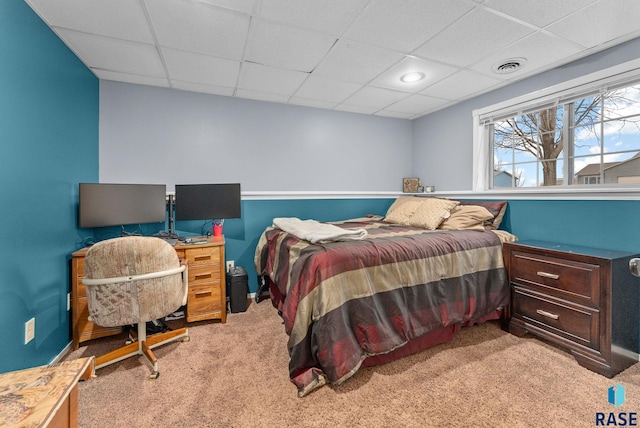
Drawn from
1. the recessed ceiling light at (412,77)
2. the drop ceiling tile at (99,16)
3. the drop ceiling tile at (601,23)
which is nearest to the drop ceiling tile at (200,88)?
the drop ceiling tile at (99,16)

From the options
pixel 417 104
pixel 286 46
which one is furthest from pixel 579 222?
pixel 286 46

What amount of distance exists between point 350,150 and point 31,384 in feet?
11.9

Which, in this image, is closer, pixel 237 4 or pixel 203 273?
pixel 237 4

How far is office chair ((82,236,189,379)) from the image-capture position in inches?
65.9

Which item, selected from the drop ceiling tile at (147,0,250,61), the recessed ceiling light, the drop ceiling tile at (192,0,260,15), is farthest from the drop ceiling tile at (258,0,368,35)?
the recessed ceiling light

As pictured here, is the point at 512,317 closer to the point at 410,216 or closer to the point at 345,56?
the point at 410,216

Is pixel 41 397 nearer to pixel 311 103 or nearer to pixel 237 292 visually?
pixel 237 292

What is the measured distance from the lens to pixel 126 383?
1.72 m

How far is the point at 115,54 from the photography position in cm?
231

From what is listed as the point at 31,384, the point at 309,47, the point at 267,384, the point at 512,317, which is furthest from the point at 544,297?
the point at 31,384

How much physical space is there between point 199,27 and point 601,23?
281 cm

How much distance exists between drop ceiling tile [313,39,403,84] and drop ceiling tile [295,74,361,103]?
4.4 inches

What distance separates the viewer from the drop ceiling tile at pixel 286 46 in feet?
6.64

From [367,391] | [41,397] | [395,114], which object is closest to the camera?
[41,397]
